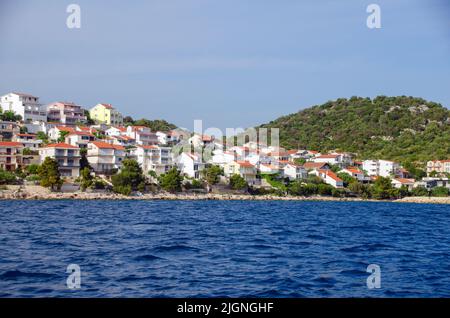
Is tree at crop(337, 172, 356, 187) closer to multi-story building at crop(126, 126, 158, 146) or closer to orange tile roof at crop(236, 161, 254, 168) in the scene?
orange tile roof at crop(236, 161, 254, 168)

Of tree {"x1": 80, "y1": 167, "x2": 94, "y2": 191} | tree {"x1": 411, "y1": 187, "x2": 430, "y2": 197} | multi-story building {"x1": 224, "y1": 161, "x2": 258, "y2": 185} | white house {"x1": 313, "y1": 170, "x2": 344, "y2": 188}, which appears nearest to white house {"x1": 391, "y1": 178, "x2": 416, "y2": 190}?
tree {"x1": 411, "y1": 187, "x2": 430, "y2": 197}

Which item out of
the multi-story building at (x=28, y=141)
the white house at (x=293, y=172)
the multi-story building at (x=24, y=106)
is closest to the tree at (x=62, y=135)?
the multi-story building at (x=28, y=141)

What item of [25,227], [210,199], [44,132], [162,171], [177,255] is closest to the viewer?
[177,255]

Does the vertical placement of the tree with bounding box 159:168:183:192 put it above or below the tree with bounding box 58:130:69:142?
below

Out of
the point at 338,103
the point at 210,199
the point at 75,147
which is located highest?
the point at 338,103

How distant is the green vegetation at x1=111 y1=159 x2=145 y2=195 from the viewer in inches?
1802

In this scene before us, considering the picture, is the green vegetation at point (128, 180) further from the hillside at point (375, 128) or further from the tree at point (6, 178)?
the hillside at point (375, 128)

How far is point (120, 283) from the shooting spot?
28.3 ft

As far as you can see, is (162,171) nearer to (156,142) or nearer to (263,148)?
(156,142)

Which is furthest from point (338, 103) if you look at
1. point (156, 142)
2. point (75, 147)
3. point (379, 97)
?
point (75, 147)

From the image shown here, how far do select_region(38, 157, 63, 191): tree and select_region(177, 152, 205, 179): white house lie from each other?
55.8 feet

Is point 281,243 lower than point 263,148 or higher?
lower

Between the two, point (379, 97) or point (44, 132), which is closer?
point (44, 132)

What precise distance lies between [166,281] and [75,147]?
43.8 m
